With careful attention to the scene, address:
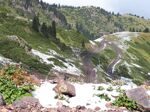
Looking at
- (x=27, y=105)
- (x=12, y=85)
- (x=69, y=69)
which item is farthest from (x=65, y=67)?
(x=27, y=105)

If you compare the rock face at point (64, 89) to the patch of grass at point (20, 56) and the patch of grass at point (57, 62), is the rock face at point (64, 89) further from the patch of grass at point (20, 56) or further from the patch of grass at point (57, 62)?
the patch of grass at point (57, 62)

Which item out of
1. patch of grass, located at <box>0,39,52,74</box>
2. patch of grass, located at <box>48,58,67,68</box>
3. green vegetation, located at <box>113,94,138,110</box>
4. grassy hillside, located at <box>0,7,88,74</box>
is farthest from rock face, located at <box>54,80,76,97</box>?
patch of grass, located at <box>48,58,67,68</box>

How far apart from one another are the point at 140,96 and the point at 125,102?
106 cm

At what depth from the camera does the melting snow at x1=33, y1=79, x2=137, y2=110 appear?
28.0 metres

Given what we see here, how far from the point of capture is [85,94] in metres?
30.1

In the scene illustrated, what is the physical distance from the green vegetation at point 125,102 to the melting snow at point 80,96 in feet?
2.31

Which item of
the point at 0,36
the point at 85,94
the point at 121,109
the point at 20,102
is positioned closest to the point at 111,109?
the point at 121,109

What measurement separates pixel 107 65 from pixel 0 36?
5839cm

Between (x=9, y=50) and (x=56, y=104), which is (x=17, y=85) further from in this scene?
(x=9, y=50)

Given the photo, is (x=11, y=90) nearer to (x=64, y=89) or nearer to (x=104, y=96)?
(x=64, y=89)

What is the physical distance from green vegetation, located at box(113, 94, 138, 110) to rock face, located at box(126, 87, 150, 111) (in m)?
0.27

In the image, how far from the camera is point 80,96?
97.5ft

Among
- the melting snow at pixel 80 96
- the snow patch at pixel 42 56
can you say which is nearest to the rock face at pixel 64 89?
the melting snow at pixel 80 96

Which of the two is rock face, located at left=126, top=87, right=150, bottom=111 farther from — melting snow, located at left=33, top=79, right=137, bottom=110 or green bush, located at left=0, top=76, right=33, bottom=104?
green bush, located at left=0, top=76, right=33, bottom=104
